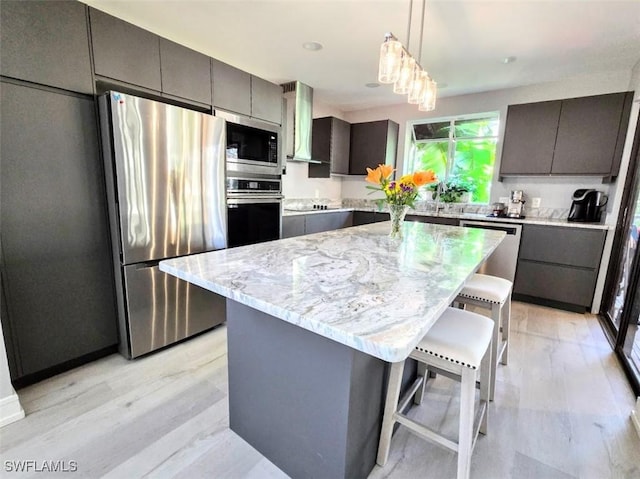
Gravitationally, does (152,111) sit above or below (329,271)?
above

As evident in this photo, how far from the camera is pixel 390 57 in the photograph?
156cm

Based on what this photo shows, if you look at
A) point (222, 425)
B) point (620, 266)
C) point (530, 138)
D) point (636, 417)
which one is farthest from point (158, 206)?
point (620, 266)

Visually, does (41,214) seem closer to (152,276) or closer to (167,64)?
(152,276)

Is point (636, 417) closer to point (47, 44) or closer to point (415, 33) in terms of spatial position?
point (415, 33)

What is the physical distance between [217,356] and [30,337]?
1.07 m

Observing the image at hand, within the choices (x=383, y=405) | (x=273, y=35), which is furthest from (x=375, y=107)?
(x=383, y=405)

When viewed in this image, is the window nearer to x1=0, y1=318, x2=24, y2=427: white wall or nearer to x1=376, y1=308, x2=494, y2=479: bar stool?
x1=376, y1=308, x2=494, y2=479: bar stool

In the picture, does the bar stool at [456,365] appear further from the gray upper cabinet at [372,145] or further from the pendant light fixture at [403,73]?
the gray upper cabinet at [372,145]

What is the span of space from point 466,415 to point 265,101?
282 centimetres

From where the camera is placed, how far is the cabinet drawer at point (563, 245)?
2.98m

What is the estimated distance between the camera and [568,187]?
3.46 m

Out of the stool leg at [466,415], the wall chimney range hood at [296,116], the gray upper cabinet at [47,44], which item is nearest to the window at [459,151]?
the wall chimney range hood at [296,116]

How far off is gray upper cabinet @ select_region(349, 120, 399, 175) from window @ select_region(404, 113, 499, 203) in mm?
→ 346

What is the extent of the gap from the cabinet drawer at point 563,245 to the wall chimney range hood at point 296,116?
2.82 metres
